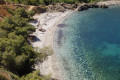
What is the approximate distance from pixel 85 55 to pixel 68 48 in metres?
8.48

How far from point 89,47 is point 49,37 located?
20.4 metres

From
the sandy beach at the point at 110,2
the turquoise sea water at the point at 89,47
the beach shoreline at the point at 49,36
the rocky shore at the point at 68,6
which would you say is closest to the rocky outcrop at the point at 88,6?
the rocky shore at the point at 68,6

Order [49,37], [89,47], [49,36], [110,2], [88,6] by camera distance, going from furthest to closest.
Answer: [110,2] → [88,6] → [49,36] → [49,37] → [89,47]

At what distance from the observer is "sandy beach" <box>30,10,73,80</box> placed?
48.1m

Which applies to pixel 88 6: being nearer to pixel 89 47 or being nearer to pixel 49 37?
pixel 49 37

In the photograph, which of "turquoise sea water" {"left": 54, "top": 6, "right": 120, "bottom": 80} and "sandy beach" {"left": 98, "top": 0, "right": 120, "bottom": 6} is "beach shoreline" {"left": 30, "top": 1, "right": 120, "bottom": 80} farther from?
"turquoise sea water" {"left": 54, "top": 6, "right": 120, "bottom": 80}

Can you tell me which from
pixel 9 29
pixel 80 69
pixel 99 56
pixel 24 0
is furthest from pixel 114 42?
pixel 24 0

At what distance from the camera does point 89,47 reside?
206 ft

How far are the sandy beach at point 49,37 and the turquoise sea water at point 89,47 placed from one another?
2487 mm

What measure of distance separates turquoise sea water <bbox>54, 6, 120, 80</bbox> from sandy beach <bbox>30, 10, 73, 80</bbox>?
2487 millimetres

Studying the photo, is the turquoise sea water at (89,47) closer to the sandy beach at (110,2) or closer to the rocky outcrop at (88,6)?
the rocky outcrop at (88,6)

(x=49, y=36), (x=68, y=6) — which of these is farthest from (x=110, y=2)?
(x=49, y=36)

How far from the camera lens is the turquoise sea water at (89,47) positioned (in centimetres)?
4844

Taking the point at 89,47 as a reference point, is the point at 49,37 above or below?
above
